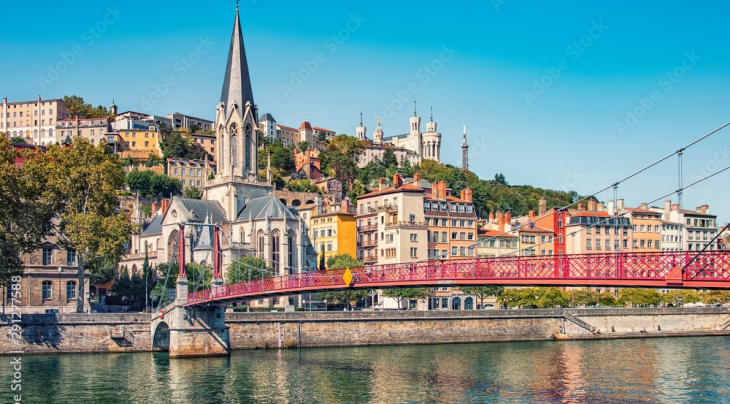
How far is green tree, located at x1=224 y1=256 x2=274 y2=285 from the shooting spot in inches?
2563

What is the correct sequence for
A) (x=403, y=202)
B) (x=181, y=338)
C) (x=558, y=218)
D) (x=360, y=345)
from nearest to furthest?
(x=181, y=338), (x=360, y=345), (x=403, y=202), (x=558, y=218)

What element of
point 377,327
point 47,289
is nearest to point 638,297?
point 377,327

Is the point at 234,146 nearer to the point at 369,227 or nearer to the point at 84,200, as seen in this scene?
the point at 369,227

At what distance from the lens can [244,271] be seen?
66438mm

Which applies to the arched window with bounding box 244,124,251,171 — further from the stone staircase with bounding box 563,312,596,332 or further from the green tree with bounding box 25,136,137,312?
the stone staircase with bounding box 563,312,596,332

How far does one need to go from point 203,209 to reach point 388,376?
41881 millimetres

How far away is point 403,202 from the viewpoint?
76.3 meters

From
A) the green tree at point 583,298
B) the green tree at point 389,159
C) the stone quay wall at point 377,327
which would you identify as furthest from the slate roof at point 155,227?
the green tree at point 389,159

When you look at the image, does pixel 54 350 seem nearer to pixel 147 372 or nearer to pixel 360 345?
pixel 147 372

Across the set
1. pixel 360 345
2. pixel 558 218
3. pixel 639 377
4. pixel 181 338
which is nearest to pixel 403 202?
pixel 558 218

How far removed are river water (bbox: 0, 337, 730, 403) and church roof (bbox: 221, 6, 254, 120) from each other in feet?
115

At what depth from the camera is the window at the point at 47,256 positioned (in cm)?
5669

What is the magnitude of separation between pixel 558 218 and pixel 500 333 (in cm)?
2677

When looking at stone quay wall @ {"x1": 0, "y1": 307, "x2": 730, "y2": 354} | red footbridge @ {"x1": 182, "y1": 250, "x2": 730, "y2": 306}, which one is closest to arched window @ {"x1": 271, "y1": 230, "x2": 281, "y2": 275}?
stone quay wall @ {"x1": 0, "y1": 307, "x2": 730, "y2": 354}
